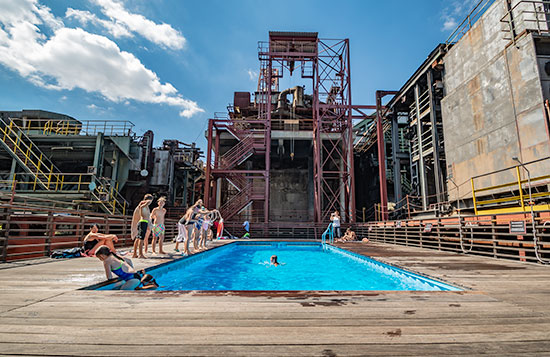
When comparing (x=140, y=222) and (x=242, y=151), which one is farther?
(x=242, y=151)

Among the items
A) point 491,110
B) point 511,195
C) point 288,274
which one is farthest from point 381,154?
point 288,274

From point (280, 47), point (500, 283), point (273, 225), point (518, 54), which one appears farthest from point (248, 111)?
point (500, 283)

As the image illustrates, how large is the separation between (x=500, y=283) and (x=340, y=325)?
334cm

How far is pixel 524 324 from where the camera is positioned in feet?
7.45

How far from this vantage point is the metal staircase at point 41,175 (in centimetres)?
1696

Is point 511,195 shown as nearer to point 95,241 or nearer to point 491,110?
point 491,110

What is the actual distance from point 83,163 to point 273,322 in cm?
2541

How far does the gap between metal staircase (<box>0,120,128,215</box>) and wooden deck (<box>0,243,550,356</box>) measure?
15.5 metres

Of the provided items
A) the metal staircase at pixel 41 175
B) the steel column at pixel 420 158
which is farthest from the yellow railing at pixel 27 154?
the steel column at pixel 420 158

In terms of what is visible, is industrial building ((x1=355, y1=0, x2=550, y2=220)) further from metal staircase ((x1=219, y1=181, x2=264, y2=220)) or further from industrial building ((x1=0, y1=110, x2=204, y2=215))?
industrial building ((x1=0, y1=110, x2=204, y2=215))

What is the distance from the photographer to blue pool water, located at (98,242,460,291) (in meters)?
5.78

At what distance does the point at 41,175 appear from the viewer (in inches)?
734

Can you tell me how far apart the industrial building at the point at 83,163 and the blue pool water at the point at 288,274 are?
1185cm

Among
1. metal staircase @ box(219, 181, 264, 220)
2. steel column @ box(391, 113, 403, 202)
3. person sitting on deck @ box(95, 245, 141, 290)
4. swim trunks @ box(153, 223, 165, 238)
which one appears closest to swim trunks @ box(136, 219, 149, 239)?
swim trunks @ box(153, 223, 165, 238)
